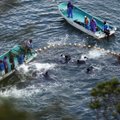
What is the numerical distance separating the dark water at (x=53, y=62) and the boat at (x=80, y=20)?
0.59 m

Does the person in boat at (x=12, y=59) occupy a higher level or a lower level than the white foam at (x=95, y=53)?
higher

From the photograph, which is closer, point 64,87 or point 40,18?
point 64,87

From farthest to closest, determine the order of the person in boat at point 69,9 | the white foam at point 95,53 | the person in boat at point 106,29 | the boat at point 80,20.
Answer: the person in boat at point 69,9
the boat at point 80,20
the person in boat at point 106,29
the white foam at point 95,53

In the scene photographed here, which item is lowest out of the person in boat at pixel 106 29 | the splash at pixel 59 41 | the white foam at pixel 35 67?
the white foam at pixel 35 67

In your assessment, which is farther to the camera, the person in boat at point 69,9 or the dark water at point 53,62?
the person in boat at point 69,9

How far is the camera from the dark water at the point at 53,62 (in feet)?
82.3

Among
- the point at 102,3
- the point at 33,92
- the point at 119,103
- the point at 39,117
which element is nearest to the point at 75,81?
the point at 33,92

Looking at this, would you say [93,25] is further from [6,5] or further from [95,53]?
[6,5]

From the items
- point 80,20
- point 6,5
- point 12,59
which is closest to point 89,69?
point 12,59

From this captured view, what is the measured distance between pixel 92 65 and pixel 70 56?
8.56ft

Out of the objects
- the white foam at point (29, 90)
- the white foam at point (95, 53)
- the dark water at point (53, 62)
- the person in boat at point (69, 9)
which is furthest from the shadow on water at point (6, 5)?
the white foam at point (29, 90)

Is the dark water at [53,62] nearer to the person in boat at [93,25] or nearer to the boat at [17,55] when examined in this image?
the boat at [17,55]

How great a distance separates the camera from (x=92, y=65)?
30.1 meters

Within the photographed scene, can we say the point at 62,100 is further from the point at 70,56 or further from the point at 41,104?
the point at 70,56
